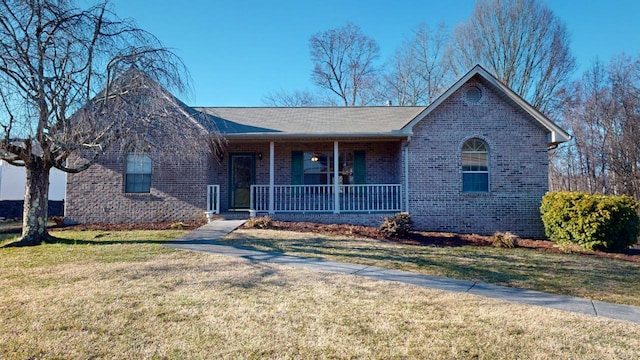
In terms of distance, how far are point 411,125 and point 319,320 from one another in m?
8.59

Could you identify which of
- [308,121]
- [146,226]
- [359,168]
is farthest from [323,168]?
[146,226]

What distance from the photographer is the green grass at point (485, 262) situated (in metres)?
5.58

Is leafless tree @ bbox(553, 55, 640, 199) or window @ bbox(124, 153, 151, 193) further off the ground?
leafless tree @ bbox(553, 55, 640, 199)

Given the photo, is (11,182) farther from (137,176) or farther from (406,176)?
(406,176)

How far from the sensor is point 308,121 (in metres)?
13.1

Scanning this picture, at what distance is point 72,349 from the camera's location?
316 centimetres

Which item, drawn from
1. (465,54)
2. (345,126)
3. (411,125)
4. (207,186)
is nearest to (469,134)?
(411,125)

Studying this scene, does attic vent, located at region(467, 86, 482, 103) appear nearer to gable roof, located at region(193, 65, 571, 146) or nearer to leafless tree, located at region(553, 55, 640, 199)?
gable roof, located at region(193, 65, 571, 146)

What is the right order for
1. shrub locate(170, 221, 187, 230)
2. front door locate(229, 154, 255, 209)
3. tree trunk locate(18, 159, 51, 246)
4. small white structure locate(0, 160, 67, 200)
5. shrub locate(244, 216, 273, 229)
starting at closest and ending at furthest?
tree trunk locate(18, 159, 51, 246) → shrub locate(244, 216, 273, 229) → shrub locate(170, 221, 187, 230) → front door locate(229, 154, 255, 209) → small white structure locate(0, 160, 67, 200)

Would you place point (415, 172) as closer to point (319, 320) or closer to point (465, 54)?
point (319, 320)

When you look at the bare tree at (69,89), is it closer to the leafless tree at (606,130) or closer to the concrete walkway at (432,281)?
the concrete walkway at (432,281)

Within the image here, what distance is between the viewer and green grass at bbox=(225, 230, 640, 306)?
558 cm

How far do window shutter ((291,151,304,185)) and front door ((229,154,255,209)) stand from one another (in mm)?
1515

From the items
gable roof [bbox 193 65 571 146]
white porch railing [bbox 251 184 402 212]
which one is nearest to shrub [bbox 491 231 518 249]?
white porch railing [bbox 251 184 402 212]
